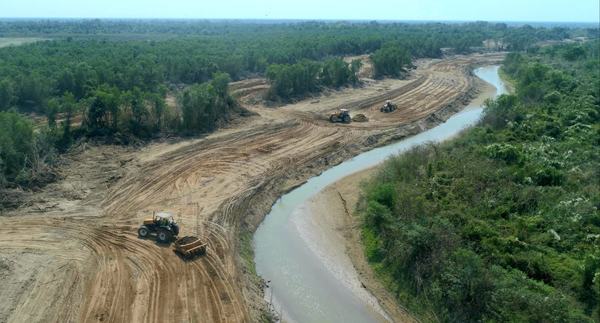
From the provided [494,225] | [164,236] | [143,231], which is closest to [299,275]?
[164,236]

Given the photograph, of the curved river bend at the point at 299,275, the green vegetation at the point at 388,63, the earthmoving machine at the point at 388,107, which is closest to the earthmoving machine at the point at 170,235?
the curved river bend at the point at 299,275

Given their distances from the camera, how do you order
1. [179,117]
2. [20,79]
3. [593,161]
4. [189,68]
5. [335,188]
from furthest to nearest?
[189,68] < [20,79] < [179,117] < [335,188] < [593,161]

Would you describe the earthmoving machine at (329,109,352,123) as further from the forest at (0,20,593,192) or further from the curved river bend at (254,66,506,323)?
the curved river bend at (254,66,506,323)

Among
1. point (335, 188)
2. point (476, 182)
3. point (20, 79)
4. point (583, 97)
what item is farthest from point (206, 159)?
point (583, 97)

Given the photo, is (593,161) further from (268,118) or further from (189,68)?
(189,68)

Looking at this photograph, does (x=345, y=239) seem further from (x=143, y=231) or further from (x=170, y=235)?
(x=143, y=231)

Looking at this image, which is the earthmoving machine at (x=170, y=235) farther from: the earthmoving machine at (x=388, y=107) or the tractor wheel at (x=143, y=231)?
the earthmoving machine at (x=388, y=107)

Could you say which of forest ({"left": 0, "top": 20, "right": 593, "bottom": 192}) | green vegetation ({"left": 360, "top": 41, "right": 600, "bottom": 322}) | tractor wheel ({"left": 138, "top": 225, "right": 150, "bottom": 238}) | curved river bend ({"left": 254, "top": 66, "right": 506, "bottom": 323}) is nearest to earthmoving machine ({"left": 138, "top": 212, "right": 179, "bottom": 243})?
tractor wheel ({"left": 138, "top": 225, "right": 150, "bottom": 238})
